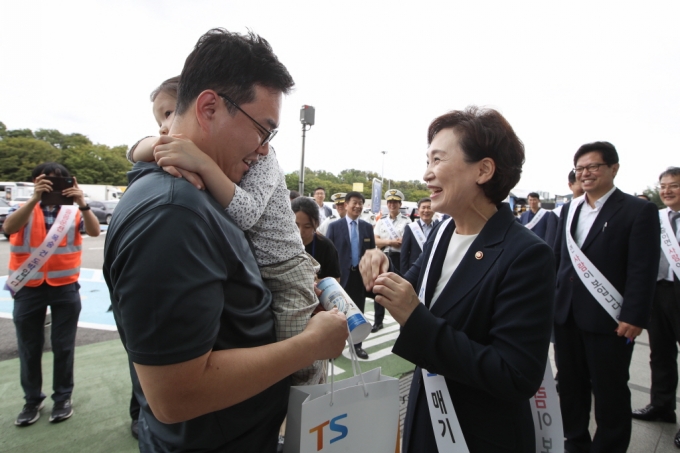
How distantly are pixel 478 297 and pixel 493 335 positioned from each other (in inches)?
5.9

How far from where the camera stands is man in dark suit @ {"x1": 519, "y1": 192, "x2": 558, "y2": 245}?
13.8 feet

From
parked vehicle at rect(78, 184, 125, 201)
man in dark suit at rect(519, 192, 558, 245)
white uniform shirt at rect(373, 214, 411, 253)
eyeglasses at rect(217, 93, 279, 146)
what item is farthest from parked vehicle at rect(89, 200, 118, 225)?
eyeglasses at rect(217, 93, 279, 146)

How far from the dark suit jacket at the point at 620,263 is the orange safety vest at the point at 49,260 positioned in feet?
14.7

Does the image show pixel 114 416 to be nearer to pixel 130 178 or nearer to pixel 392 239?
pixel 130 178

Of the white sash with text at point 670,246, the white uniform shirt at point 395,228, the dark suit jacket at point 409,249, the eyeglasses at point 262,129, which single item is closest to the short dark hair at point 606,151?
the white sash with text at point 670,246

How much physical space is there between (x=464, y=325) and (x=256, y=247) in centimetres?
87

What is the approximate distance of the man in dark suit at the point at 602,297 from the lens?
102 inches

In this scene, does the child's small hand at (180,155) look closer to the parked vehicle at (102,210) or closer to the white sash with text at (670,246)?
the white sash with text at (670,246)

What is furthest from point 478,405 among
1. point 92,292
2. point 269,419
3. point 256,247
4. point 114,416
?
point 92,292

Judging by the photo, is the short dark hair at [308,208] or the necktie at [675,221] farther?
the necktie at [675,221]

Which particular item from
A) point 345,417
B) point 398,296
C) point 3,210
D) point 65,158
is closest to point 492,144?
point 398,296

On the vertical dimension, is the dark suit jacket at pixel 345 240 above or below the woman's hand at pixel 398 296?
below

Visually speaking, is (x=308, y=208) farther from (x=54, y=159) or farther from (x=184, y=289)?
(x=54, y=159)

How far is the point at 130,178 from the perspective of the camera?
1.10 meters
